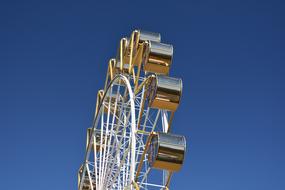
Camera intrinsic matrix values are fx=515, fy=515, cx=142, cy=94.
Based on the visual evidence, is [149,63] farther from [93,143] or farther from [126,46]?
[93,143]

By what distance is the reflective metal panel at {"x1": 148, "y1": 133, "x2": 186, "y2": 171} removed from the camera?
12.0m

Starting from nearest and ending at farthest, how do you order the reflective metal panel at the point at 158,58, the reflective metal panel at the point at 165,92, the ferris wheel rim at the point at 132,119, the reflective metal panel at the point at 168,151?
the ferris wheel rim at the point at 132,119
the reflective metal panel at the point at 168,151
the reflective metal panel at the point at 165,92
the reflective metal panel at the point at 158,58

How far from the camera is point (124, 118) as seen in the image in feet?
50.0

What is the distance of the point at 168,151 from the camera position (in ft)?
39.6

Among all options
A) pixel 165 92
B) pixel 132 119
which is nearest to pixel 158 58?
pixel 165 92

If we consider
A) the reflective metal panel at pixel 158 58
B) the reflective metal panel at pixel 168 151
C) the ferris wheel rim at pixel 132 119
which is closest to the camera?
the ferris wheel rim at pixel 132 119

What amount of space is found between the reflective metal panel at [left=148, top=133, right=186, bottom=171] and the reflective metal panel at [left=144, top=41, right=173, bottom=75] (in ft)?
9.79

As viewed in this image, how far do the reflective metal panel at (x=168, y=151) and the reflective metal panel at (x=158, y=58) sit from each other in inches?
118

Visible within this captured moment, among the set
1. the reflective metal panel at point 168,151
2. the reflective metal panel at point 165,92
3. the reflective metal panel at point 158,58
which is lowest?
the reflective metal panel at point 168,151

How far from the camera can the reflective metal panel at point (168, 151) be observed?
12.0 m

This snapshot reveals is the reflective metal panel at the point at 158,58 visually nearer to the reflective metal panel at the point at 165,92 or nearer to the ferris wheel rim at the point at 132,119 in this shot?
the ferris wheel rim at the point at 132,119

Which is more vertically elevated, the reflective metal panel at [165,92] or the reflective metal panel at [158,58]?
the reflective metal panel at [158,58]

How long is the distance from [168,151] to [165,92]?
1.79 meters

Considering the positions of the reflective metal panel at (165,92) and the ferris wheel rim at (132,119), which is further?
the reflective metal panel at (165,92)
